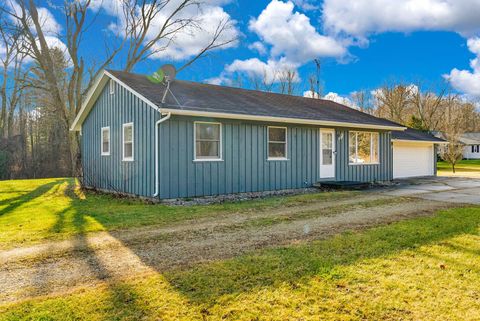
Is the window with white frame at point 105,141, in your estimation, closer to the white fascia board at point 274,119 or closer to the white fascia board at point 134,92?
the white fascia board at point 134,92

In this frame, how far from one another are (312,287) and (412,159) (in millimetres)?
17845

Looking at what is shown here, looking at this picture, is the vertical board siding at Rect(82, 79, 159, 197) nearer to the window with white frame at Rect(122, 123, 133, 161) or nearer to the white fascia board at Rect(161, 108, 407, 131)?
the window with white frame at Rect(122, 123, 133, 161)

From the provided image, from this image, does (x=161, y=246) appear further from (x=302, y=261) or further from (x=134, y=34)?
(x=134, y=34)

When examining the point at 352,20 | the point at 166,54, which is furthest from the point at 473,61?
the point at 166,54

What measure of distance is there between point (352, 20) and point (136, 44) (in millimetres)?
13090

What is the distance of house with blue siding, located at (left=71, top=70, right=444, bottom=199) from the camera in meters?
9.45

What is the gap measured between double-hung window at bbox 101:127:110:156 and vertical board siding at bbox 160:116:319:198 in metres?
4.27

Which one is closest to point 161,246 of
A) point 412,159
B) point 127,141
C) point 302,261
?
point 302,261

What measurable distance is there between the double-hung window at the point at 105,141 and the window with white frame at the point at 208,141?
438 cm

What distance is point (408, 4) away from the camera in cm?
1389

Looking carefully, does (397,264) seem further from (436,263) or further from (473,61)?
(473,61)

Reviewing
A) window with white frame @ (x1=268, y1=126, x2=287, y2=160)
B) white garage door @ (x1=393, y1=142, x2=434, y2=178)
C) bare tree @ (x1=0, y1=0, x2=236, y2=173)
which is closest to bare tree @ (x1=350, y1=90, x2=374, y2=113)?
white garage door @ (x1=393, y1=142, x2=434, y2=178)

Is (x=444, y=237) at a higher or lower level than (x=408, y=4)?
lower

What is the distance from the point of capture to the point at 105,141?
1280 centimetres
